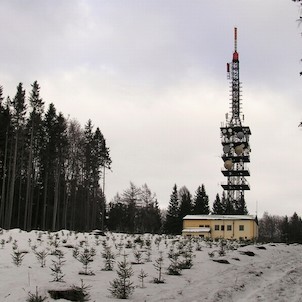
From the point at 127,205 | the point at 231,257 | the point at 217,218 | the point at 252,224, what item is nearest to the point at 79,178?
the point at 217,218

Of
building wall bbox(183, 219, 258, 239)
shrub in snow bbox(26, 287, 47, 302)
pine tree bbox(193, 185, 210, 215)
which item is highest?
pine tree bbox(193, 185, 210, 215)

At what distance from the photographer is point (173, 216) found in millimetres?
76938

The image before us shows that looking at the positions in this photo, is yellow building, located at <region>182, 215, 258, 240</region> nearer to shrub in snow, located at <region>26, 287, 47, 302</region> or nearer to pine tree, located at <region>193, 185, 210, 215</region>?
pine tree, located at <region>193, 185, 210, 215</region>

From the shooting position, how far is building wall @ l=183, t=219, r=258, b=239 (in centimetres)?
4988

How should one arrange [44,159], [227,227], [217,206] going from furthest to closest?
[217,206] → [227,227] → [44,159]

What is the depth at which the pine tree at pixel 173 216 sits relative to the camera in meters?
71.7

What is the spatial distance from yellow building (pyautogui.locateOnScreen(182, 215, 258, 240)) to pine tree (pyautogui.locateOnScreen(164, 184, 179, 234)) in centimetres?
1766

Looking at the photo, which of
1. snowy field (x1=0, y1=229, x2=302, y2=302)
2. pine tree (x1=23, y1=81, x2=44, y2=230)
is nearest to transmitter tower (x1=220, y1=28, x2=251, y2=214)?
pine tree (x1=23, y1=81, x2=44, y2=230)

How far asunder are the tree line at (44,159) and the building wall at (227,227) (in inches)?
523

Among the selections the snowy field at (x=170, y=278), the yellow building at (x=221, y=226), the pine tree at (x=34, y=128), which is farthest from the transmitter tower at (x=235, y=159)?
the snowy field at (x=170, y=278)

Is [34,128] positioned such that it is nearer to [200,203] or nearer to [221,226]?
[221,226]

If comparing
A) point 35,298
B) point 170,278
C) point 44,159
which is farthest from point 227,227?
point 35,298

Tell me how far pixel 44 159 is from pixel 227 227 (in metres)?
23.7

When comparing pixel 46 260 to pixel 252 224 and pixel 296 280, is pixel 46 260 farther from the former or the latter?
pixel 252 224
